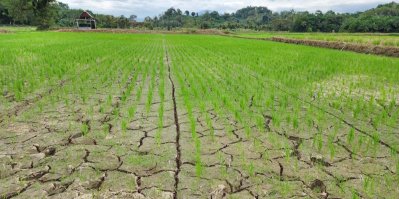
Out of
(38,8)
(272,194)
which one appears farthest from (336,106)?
(38,8)

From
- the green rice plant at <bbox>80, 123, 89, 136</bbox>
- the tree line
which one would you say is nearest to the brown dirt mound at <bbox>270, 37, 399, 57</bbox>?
the green rice plant at <bbox>80, 123, 89, 136</bbox>

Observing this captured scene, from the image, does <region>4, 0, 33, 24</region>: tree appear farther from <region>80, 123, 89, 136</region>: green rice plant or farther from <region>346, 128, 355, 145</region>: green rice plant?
<region>346, 128, 355, 145</region>: green rice plant

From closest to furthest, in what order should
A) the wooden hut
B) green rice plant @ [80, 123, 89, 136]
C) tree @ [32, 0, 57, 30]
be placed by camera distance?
1. green rice plant @ [80, 123, 89, 136]
2. tree @ [32, 0, 57, 30]
3. the wooden hut

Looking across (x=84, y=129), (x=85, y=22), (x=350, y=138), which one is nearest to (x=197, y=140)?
(x=84, y=129)

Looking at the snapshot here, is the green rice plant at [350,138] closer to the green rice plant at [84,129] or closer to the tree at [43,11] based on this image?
the green rice plant at [84,129]

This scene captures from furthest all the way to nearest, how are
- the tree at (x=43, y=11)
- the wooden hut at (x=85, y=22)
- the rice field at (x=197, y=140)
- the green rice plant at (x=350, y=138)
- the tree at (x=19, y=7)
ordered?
the wooden hut at (x=85, y=22) → the tree at (x=19, y=7) → the tree at (x=43, y=11) → the green rice plant at (x=350, y=138) → the rice field at (x=197, y=140)

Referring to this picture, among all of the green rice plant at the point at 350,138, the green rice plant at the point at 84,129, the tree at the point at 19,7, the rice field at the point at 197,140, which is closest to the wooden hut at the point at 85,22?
the tree at the point at 19,7

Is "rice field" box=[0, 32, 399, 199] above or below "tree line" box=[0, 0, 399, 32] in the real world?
below

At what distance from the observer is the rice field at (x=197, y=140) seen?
7.82ft

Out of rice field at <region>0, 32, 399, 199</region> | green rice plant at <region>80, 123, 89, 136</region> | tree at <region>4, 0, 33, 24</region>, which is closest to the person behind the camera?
rice field at <region>0, 32, 399, 199</region>

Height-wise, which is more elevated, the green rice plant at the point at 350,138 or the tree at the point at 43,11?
the tree at the point at 43,11

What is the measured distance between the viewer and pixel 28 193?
2230 mm

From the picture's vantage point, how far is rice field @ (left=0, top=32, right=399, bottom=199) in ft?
7.82

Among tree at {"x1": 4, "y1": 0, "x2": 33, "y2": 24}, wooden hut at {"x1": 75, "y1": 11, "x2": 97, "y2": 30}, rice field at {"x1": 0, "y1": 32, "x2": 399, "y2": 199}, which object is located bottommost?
rice field at {"x1": 0, "y1": 32, "x2": 399, "y2": 199}
